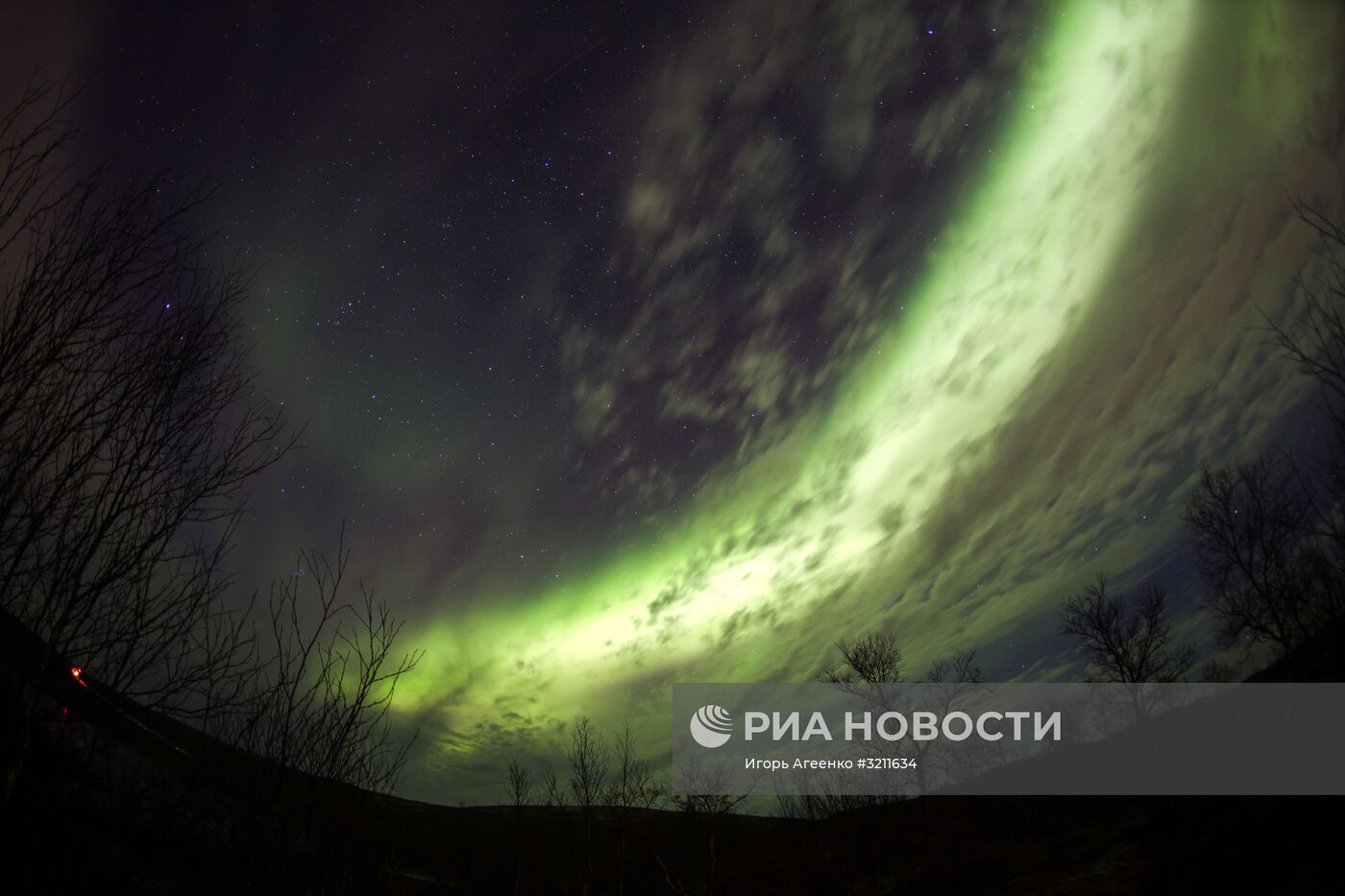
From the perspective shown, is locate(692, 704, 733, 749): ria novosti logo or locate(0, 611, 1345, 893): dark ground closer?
locate(0, 611, 1345, 893): dark ground

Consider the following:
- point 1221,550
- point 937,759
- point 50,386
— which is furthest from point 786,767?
point 50,386

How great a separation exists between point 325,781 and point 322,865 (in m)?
0.88

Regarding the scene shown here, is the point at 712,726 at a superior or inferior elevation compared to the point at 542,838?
superior

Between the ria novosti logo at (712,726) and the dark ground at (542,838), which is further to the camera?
the ria novosti logo at (712,726)

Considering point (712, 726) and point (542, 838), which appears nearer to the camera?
point (712, 726)

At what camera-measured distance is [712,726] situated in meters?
38.7

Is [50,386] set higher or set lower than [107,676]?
higher

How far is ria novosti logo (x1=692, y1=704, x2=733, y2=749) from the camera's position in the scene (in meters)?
38.4

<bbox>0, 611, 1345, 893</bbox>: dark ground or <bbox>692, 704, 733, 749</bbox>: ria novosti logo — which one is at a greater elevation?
<bbox>692, 704, 733, 749</bbox>: ria novosti logo

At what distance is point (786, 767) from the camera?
49562 millimetres

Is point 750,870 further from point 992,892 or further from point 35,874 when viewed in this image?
point 35,874

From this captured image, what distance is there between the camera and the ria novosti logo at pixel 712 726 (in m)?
38.4

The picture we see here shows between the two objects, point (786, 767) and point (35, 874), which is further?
point (786, 767)

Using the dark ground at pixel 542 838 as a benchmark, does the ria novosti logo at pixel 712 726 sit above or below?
above
